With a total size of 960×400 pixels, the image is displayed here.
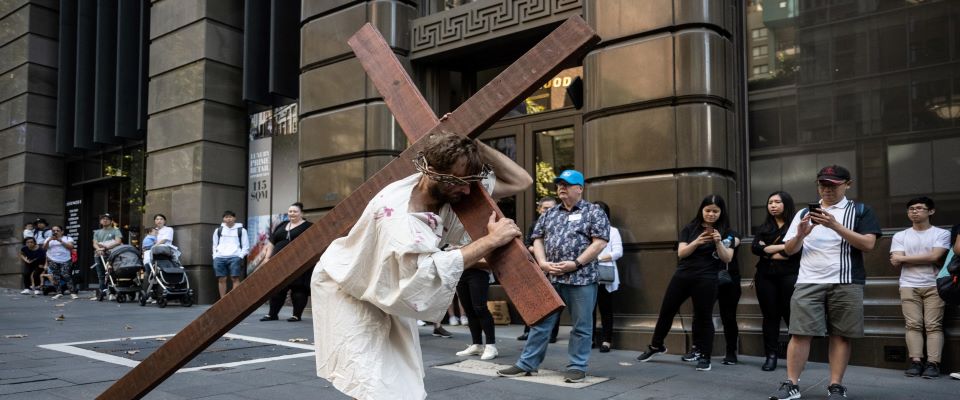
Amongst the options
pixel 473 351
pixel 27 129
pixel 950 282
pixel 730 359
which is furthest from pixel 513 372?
pixel 27 129

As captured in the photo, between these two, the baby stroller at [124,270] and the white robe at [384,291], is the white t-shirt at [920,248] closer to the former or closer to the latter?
the white robe at [384,291]

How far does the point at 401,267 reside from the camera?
2.60m

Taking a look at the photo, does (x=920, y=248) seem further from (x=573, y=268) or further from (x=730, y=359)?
(x=573, y=268)

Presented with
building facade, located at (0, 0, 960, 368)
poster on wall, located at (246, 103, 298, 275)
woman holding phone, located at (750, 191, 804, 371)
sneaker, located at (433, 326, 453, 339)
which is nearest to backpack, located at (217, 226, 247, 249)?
poster on wall, located at (246, 103, 298, 275)

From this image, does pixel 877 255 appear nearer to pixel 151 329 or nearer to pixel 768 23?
pixel 768 23

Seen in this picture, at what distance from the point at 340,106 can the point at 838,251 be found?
26.2ft

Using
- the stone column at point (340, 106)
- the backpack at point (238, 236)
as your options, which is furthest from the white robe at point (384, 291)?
the backpack at point (238, 236)

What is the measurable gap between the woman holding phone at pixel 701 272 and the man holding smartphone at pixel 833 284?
4.64 feet

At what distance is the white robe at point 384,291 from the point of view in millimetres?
2600

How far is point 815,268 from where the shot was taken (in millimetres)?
5566

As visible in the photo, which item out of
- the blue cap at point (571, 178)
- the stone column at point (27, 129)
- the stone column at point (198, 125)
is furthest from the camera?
the stone column at point (27, 129)

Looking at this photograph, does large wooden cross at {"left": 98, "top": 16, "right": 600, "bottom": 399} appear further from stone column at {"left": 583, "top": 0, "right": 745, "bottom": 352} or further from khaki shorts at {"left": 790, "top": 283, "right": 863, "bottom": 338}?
stone column at {"left": 583, "top": 0, "right": 745, "bottom": 352}

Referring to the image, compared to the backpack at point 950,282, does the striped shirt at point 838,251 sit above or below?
above

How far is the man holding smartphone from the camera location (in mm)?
5395
